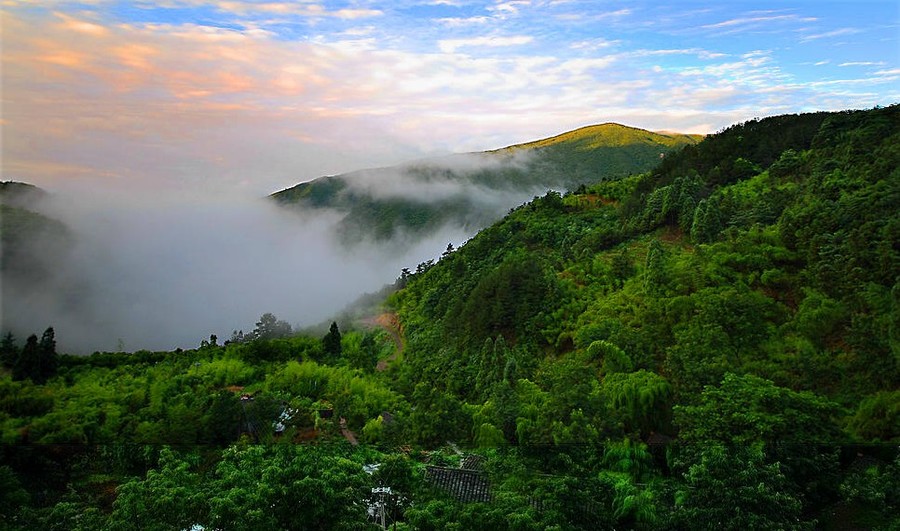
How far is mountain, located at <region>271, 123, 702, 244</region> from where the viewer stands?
61531 mm

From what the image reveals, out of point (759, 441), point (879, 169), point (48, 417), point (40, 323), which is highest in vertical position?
point (879, 169)

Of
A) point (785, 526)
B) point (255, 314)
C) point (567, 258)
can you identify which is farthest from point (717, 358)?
point (255, 314)

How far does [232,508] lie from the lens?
466 cm

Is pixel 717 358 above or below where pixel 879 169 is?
below

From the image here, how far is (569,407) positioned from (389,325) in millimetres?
14532

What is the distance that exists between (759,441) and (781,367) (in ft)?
6.02

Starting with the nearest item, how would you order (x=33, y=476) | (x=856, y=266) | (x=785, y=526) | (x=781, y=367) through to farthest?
(x=785, y=526), (x=33, y=476), (x=781, y=367), (x=856, y=266)

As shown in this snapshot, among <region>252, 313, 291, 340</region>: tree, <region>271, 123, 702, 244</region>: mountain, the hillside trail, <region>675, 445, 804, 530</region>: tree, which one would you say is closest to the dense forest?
<region>675, 445, 804, 530</region>: tree

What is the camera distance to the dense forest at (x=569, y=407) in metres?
4.97

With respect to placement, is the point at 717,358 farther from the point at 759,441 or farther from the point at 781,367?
the point at 759,441

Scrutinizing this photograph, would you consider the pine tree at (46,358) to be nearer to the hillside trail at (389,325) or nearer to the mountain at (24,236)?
the mountain at (24,236)

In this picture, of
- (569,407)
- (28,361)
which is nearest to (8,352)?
(28,361)

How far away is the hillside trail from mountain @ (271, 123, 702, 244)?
36455 millimetres

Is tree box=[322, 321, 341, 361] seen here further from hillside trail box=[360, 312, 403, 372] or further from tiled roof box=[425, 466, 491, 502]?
tiled roof box=[425, 466, 491, 502]
